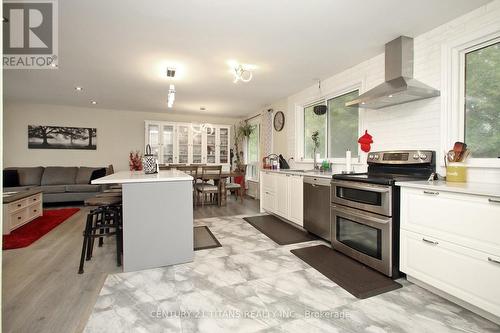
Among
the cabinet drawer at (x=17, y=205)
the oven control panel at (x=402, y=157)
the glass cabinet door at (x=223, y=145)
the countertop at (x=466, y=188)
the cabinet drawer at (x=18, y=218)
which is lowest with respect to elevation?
the cabinet drawer at (x=18, y=218)

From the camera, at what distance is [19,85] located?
13.8 ft

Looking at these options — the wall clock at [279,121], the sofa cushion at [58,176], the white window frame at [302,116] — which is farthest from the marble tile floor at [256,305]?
the sofa cushion at [58,176]

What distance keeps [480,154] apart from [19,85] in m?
6.63

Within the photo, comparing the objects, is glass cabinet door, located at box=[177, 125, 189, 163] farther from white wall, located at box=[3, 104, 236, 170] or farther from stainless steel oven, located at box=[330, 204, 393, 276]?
stainless steel oven, located at box=[330, 204, 393, 276]

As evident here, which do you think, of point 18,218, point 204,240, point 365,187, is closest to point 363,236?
point 365,187

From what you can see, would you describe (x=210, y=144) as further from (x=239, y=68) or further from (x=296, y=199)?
(x=296, y=199)

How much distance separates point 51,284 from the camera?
204 cm

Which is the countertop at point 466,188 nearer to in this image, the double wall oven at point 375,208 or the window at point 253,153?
the double wall oven at point 375,208

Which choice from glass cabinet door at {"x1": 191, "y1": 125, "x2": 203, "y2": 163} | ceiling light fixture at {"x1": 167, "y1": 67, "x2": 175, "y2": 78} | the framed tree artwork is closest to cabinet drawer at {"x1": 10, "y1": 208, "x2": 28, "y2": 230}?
the framed tree artwork

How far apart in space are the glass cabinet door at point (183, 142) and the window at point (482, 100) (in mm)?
5811

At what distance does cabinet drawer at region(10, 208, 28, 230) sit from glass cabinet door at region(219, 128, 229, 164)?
433 cm

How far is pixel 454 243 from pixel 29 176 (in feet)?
23.7

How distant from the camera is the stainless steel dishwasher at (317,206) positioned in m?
2.91

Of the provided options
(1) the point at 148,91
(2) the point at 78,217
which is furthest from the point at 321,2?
(2) the point at 78,217
